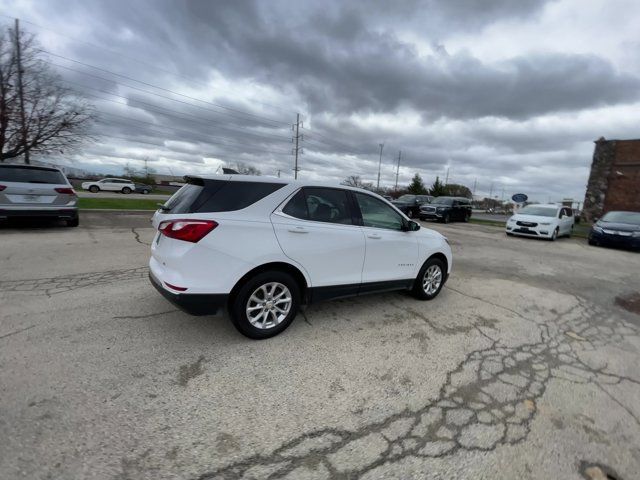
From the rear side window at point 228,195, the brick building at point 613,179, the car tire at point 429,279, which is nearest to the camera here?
the rear side window at point 228,195

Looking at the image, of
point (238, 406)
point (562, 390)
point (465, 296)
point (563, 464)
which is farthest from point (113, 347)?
point (465, 296)

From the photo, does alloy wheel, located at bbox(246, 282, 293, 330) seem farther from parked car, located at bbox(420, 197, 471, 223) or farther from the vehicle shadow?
parked car, located at bbox(420, 197, 471, 223)

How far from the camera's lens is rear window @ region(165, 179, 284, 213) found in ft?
10.2

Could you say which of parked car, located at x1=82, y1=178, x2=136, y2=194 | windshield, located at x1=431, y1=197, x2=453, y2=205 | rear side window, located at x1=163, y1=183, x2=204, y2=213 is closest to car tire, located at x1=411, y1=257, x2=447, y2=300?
rear side window, located at x1=163, y1=183, x2=204, y2=213

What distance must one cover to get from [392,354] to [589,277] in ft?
22.2

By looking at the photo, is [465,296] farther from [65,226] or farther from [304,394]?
[65,226]

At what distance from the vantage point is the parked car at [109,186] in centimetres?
3697

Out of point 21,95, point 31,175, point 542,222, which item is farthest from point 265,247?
point 21,95

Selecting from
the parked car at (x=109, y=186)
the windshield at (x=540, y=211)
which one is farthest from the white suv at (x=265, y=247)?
the parked car at (x=109, y=186)

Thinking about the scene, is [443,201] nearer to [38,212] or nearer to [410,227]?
[410,227]

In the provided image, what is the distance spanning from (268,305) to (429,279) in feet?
8.76

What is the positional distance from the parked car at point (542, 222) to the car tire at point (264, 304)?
13.7 meters

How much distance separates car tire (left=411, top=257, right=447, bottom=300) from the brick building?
84.8ft

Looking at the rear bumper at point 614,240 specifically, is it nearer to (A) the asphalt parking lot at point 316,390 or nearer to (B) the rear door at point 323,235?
(A) the asphalt parking lot at point 316,390
